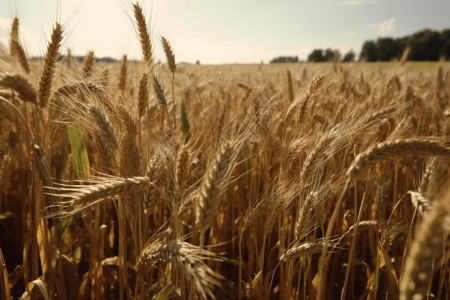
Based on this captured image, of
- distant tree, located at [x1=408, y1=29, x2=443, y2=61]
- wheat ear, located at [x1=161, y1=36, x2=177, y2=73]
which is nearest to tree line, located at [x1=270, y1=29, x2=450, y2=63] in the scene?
distant tree, located at [x1=408, y1=29, x2=443, y2=61]

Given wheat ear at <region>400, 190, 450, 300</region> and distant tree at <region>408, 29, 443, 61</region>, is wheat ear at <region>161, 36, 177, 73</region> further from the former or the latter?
distant tree at <region>408, 29, 443, 61</region>

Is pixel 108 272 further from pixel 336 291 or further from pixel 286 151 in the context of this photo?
pixel 336 291

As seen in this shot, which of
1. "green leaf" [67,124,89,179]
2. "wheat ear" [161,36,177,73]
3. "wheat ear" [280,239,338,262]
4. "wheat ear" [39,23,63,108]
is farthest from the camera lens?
"wheat ear" [161,36,177,73]

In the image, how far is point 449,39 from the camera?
171ft

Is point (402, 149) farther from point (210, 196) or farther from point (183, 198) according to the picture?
point (183, 198)

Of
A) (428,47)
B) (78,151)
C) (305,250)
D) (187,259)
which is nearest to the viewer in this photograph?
(187,259)

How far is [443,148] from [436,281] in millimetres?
1429

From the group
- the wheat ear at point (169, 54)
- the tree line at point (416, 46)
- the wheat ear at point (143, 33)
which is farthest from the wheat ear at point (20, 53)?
the tree line at point (416, 46)

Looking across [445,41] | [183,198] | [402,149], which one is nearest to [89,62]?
[183,198]

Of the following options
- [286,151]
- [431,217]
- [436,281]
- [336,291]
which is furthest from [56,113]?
[436,281]

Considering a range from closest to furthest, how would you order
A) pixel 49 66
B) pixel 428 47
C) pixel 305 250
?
pixel 305 250
pixel 49 66
pixel 428 47

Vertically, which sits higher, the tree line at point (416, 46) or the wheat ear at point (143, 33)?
the tree line at point (416, 46)

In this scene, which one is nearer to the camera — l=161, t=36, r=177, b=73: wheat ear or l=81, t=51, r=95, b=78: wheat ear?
l=81, t=51, r=95, b=78: wheat ear

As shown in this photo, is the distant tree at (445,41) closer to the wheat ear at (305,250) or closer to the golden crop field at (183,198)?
the golden crop field at (183,198)
